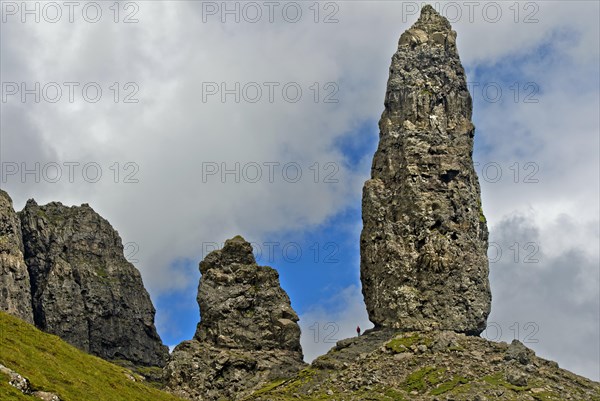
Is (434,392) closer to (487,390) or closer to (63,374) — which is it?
(487,390)

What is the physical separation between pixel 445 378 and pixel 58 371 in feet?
309

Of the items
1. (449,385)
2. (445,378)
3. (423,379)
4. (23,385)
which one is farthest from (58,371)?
(445,378)

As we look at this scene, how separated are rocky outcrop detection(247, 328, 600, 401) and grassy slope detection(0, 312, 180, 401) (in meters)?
61.8

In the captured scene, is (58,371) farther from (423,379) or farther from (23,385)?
(423,379)

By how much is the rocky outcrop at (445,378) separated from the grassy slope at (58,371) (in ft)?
203

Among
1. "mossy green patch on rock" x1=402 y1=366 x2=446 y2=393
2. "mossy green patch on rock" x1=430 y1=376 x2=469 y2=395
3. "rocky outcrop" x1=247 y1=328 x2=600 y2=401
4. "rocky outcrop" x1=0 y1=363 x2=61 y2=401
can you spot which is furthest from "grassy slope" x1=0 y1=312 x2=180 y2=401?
"mossy green patch on rock" x1=402 y1=366 x2=446 y2=393

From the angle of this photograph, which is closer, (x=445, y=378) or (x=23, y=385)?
(x=23, y=385)

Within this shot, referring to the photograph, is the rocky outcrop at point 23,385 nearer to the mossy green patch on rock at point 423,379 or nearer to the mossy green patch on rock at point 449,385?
the mossy green patch on rock at point 449,385

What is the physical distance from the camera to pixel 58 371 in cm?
10906

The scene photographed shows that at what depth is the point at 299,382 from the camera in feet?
648

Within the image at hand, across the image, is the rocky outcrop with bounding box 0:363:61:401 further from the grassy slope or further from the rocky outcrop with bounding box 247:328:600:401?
the rocky outcrop with bounding box 247:328:600:401

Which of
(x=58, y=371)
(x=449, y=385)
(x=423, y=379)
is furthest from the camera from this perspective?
(x=423, y=379)

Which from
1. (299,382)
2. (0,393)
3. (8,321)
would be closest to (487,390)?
(299,382)

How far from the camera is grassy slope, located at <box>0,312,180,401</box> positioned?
324 ft
